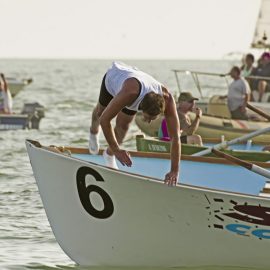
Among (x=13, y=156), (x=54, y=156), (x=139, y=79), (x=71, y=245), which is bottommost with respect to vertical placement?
(x=13, y=156)

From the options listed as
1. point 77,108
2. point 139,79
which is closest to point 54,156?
point 139,79

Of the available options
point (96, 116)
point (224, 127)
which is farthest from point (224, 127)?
point (96, 116)

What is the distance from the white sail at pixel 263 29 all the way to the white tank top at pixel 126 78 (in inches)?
724

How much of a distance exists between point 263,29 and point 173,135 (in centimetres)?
2011

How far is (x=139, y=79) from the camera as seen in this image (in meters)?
11.8

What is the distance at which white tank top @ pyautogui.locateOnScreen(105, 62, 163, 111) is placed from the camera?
38.5 ft

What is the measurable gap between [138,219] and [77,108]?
34.1 metres

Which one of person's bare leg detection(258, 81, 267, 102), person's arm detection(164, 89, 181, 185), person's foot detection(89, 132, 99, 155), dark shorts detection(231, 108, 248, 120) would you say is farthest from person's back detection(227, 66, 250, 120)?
person's arm detection(164, 89, 181, 185)

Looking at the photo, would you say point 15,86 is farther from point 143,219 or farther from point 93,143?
point 143,219

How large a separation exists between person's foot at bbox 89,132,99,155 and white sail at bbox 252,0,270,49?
1718 cm

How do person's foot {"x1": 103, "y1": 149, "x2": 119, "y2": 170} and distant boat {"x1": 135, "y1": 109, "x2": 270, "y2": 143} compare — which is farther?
distant boat {"x1": 135, "y1": 109, "x2": 270, "y2": 143}

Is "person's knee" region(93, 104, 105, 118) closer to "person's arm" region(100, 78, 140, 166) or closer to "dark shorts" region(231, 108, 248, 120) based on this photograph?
"person's arm" region(100, 78, 140, 166)

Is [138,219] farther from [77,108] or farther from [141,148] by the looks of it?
[77,108]

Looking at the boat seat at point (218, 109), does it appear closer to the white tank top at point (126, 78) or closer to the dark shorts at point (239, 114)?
the dark shorts at point (239, 114)
